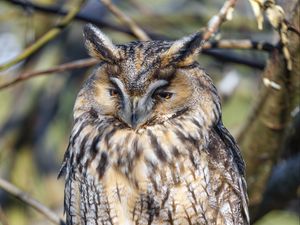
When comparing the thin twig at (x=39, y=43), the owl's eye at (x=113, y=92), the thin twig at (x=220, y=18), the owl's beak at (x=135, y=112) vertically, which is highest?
the thin twig at (x=39, y=43)

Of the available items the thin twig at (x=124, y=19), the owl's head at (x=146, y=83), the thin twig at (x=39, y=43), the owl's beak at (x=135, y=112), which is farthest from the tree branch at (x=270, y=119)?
→ the thin twig at (x=39, y=43)

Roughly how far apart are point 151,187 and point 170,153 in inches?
5.4

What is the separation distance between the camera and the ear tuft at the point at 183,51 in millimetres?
2883

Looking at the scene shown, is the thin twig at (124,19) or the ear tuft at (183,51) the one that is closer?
the ear tuft at (183,51)

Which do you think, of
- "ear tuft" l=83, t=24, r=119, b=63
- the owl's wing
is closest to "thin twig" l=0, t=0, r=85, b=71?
"ear tuft" l=83, t=24, r=119, b=63

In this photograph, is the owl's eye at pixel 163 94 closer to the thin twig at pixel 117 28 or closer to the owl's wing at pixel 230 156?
the owl's wing at pixel 230 156

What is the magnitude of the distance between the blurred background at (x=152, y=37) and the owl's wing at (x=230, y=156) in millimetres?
358

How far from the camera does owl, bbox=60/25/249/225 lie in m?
2.90

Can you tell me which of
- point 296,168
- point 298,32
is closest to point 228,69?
point 296,168

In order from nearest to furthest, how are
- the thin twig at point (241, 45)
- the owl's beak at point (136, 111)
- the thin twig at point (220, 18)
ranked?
the owl's beak at point (136, 111) → the thin twig at point (220, 18) → the thin twig at point (241, 45)

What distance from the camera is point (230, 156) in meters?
3.09

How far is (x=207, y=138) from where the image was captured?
9.93 feet

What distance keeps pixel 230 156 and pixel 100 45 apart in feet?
2.05

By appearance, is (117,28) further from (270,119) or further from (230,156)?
(230,156)
